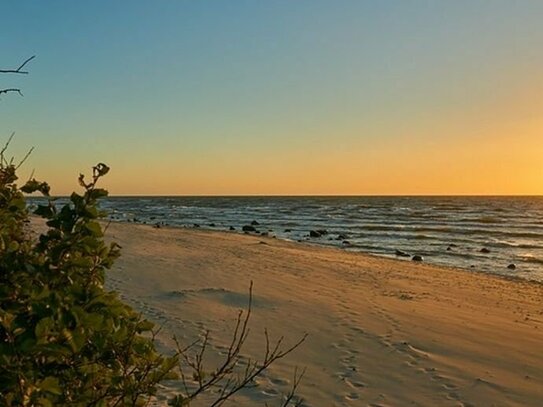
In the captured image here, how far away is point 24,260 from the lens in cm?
201

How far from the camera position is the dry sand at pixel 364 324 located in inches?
257

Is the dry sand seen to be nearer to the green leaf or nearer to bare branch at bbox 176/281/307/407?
bare branch at bbox 176/281/307/407

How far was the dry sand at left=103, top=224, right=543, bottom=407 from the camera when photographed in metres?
6.52

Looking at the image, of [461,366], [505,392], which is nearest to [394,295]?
[461,366]

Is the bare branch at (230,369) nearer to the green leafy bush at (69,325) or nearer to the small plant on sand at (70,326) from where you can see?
the small plant on sand at (70,326)

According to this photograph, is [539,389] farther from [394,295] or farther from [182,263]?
[182,263]

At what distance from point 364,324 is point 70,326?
8236 mm

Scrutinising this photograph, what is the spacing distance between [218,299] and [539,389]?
6139 mm

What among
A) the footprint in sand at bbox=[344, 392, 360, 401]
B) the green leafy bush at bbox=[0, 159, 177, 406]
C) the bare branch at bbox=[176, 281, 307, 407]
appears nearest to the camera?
the green leafy bush at bbox=[0, 159, 177, 406]

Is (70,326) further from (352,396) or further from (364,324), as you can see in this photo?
(364,324)

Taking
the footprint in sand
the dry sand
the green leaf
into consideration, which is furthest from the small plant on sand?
the footprint in sand

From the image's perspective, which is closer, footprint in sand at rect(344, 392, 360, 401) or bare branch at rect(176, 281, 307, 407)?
bare branch at rect(176, 281, 307, 407)

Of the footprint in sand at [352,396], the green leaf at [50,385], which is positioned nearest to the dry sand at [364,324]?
the footprint in sand at [352,396]

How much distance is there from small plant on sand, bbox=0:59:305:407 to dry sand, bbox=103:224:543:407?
4105 millimetres
